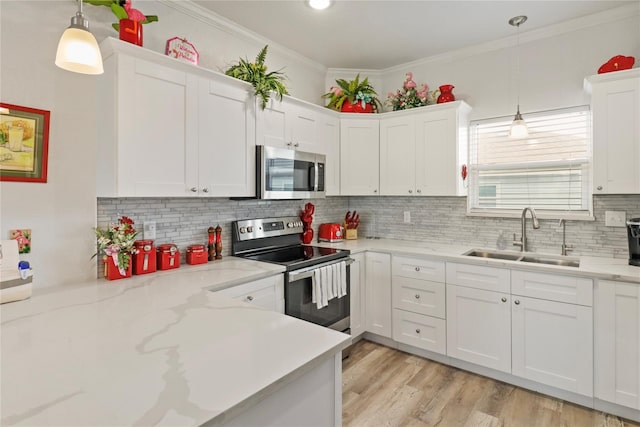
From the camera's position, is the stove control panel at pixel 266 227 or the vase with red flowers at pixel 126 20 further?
the stove control panel at pixel 266 227

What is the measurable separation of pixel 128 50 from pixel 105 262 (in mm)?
1179

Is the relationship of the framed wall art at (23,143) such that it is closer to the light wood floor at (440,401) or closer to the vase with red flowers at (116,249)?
the vase with red flowers at (116,249)

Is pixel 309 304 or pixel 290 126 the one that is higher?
pixel 290 126

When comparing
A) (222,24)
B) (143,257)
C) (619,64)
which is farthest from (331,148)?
(619,64)

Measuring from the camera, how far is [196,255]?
2.38 meters

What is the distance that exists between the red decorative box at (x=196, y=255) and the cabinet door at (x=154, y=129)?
435mm

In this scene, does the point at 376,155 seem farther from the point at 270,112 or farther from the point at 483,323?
the point at 483,323

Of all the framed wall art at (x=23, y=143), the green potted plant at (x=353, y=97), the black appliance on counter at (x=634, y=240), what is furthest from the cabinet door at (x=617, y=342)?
the framed wall art at (x=23, y=143)

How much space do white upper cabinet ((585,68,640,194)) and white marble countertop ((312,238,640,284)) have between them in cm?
51

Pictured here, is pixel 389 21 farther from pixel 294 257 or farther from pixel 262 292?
pixel 262 292

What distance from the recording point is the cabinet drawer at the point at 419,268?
9.16 ft

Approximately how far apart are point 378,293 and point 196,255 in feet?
5.34

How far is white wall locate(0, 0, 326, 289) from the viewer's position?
1.71 m

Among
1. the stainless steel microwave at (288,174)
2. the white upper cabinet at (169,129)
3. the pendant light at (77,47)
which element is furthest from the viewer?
the stainless steel microwave at (288,174)
